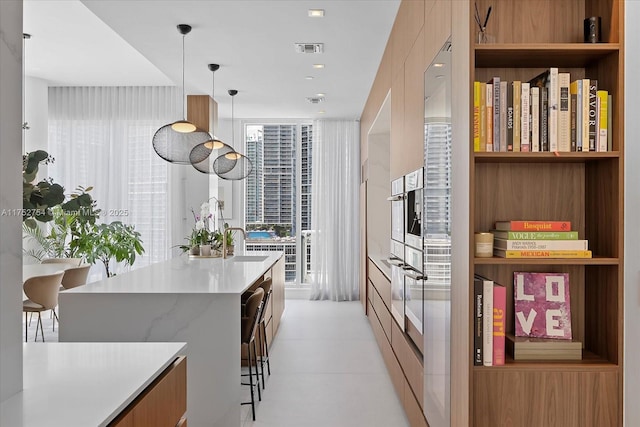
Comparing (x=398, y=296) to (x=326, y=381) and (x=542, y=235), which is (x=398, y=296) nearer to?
(x=326, y=381)

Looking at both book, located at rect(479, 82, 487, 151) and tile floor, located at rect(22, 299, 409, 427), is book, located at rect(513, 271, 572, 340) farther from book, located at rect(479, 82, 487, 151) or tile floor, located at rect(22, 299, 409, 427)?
tile floor, located at rect(22, 299, 409, 427)

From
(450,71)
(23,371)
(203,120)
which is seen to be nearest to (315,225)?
(203,120)

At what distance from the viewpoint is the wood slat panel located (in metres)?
1.73

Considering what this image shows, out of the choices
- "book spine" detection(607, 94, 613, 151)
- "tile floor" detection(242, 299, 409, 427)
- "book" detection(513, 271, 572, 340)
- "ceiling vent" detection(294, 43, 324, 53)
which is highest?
"ceiling vent" detection(294, 43, 324, 53)

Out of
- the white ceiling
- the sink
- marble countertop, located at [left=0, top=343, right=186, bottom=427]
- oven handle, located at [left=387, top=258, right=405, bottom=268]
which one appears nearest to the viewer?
marble countertop, located at [left=0, top=343, right=186, bottom=427]

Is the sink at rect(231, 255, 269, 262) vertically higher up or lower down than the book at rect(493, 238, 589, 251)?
lower down

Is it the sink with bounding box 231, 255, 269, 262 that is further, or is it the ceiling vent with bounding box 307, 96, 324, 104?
the ceiling vent with bounding box 307, 96, 324, 104

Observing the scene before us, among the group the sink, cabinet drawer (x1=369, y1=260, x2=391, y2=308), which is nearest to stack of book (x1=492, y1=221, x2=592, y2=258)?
cabinet drawer (x1=369, y1=260, x2=391, y2=308)

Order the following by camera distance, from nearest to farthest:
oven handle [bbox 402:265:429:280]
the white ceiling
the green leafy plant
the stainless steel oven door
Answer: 1. oven handle [bbox 402:265:429:280]
2. the stainless steel oven door
3. the white ceiling
4. the green leafy plant

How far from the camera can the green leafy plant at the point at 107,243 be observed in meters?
6.54

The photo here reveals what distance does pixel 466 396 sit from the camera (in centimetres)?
176

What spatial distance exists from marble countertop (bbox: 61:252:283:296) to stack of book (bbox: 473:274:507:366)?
147cm

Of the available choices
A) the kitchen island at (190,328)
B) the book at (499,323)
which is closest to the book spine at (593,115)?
the book at (499,323)

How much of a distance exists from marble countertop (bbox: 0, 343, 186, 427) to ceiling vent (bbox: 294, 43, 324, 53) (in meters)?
3.19
